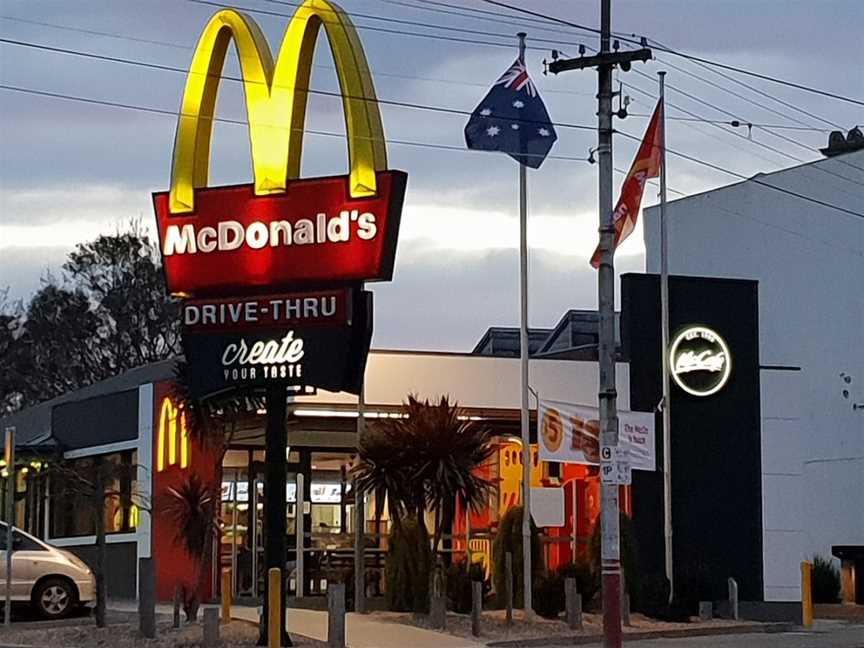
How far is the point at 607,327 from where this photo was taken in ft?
72.2

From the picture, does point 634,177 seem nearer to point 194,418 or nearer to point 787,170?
point 194,418

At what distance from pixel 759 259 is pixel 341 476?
19.3m

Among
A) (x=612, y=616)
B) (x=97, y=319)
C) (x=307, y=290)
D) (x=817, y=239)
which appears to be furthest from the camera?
(x=97, y=319)

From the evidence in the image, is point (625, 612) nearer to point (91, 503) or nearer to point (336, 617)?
point (336, 617)

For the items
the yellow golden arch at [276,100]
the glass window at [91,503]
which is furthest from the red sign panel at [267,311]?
the glass window at [91,503]

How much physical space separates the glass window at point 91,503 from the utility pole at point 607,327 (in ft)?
42.7

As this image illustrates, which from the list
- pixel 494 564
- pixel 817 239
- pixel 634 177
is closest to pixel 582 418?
pixel 494 564

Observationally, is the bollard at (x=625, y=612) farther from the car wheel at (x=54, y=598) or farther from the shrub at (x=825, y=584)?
the shrub at (x=825, y=584)

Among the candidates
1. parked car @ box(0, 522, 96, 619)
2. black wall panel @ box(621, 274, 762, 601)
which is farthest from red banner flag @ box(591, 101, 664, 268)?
parked car @ box(0, 522, 96, 619)

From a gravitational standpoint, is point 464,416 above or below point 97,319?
below

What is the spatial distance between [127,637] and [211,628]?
162cm

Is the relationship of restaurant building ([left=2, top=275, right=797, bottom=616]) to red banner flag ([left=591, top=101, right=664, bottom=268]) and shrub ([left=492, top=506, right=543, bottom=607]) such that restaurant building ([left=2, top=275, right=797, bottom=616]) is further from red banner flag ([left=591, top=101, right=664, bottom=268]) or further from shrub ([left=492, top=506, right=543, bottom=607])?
red banner flag ([left=591, top=101, right=664, bottom=268])

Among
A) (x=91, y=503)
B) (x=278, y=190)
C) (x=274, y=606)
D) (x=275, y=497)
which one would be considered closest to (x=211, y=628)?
(x=274, y=606)

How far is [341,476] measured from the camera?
113ft
